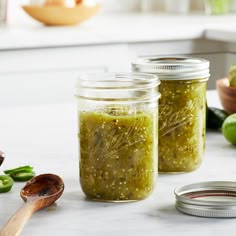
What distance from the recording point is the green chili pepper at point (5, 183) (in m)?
1.26

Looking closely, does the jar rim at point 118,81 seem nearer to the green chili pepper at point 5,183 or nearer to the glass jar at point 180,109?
the glass jar at point 180,109

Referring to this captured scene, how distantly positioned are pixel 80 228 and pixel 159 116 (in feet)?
1.06

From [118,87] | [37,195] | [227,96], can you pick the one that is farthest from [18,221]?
[227,96]

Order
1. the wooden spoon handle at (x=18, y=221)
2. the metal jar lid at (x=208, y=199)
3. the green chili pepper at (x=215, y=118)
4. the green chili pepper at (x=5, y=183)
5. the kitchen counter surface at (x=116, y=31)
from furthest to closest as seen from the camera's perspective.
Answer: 1. the kitchen counter surface at (x=116, y=31)
2. the green chili pepper at (x=215, y=118)
3. the green chili pepper at (x=5, y=183)
4. the metal jar lid at (x=208, y=199)
5. the wooden spoon handle at (x=18, y=221)

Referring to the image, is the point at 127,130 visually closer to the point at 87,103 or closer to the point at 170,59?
the point at 87,103

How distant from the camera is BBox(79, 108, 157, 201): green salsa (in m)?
1.18

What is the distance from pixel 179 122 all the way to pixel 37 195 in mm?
289

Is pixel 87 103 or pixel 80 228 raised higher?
pixel 87 103

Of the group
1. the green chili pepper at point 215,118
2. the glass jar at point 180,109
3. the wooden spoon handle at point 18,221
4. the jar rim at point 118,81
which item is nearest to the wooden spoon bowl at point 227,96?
the green chili pepper at point 215,118

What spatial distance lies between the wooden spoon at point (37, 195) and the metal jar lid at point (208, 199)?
19 centimetres

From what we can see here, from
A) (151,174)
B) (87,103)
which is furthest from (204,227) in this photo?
(87,103)

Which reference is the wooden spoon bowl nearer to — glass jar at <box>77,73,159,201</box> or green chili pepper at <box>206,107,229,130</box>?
green chili pepper at <box>206,107,229,130</box>

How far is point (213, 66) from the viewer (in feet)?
11.3

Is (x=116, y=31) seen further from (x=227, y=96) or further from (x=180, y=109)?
(x=180, y=109)
